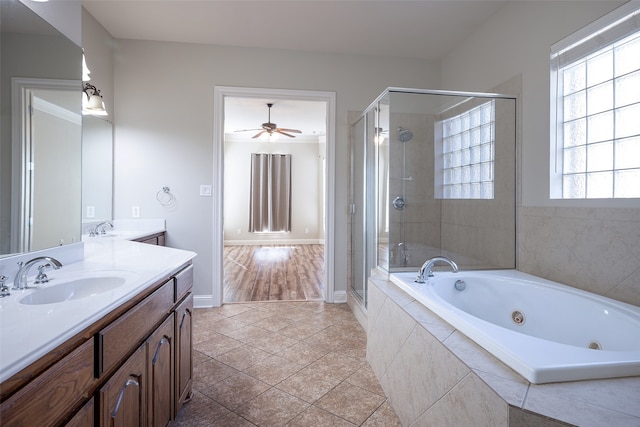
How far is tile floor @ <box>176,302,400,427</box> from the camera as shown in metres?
1.56

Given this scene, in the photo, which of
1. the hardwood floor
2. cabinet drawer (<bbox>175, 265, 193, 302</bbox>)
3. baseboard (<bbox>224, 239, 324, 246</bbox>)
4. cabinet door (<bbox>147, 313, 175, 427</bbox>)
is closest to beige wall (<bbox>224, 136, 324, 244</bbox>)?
baseboard (<bbox>224, 239, 324, 246</bbox>)

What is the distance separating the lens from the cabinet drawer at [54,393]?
1.87 feet

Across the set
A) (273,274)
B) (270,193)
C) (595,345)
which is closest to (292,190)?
(270,193)

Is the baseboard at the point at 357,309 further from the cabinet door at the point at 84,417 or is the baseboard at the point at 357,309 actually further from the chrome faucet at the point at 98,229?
the chrome faucet at the point at 98,229

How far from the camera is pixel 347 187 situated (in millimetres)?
3264

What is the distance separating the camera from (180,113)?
3.05m

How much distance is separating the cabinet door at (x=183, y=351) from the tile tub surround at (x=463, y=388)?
41.0 inches

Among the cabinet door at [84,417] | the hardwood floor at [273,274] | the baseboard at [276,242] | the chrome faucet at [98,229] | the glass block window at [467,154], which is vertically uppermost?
the glass block window at [467,154]

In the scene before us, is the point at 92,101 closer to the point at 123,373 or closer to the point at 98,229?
the point at 98,229

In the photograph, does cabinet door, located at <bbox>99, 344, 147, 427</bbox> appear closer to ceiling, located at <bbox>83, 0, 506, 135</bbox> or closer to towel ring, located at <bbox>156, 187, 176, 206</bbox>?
towel ring, located at <bbox>156, 187, 176, 206</bbox>

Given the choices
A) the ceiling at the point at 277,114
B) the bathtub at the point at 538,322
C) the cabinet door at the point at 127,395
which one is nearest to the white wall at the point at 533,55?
the bathtub at the point at 538,322

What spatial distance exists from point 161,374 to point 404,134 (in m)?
2.39

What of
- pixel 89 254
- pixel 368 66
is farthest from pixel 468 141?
pixel 89 254

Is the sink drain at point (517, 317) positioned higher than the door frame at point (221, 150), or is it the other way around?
the door frame at point (221, 150)
